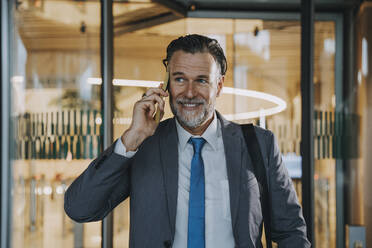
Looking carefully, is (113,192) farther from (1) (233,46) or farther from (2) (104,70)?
(1) (233,46)

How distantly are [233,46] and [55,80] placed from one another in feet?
6.14

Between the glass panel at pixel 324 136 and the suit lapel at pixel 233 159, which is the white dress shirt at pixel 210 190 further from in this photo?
the glass panel at pixel 324 136

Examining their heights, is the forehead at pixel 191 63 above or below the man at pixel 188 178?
above

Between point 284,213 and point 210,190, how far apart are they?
0.36 metres

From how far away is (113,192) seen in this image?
5.76 feet

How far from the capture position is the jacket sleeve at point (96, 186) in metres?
1.61

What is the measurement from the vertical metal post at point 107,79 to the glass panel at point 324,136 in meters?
2.02

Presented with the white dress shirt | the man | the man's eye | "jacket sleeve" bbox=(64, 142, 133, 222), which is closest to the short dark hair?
the man

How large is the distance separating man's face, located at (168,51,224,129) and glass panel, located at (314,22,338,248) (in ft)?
7.16

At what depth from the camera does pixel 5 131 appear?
3730 mm

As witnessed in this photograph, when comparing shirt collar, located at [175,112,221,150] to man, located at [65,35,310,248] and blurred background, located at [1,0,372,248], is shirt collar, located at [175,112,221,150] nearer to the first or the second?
man, located at [65,35,310,248]

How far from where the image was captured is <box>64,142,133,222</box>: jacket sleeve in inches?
63.2

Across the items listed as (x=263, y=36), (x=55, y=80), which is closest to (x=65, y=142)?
(x=55, y=80)

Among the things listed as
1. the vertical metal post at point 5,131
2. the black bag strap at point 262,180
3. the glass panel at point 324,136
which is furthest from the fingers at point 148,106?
the vertical metal post at point 5,131
